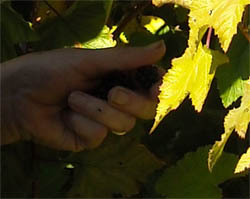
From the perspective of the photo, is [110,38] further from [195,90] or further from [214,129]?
[195,90]

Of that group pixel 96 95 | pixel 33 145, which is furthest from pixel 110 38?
pixel 33 145

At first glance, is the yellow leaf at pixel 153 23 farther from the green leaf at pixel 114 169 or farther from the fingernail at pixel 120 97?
the fingernail at pixel 120 97

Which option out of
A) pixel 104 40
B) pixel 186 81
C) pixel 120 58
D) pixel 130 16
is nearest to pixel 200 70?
pixel 186 81

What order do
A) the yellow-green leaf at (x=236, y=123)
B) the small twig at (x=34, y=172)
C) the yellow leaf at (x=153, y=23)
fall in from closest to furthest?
the yellow-green leaf at (x=236, y=123)
the small twig at (x=34, y=172)
the yellow leaf at (x=153, y=23)

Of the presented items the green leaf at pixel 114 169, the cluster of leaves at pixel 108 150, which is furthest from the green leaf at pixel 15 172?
the green leaf at pixel 114 169

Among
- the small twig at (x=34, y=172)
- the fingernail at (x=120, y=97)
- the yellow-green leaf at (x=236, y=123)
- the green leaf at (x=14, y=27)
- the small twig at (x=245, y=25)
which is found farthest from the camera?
the small twig at (x=34, y=172)
